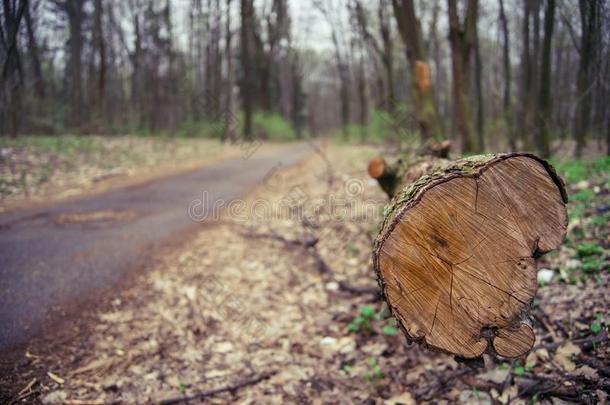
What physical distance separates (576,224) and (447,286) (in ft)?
8.87

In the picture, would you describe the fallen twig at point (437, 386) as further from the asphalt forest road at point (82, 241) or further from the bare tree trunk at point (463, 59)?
the bare tree trunk at point (463, 59)

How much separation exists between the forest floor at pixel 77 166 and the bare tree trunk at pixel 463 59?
6.45 metres

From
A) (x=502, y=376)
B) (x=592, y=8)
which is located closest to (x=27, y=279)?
(x=502, y=376)

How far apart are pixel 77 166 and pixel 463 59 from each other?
8.10 m

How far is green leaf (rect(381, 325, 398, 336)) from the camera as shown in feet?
10.00

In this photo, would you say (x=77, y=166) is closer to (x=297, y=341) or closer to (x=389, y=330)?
(x=297, y=341)

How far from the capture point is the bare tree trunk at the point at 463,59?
6078 millimetres

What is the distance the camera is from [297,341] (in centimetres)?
316

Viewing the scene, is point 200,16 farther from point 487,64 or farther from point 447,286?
point 447,286

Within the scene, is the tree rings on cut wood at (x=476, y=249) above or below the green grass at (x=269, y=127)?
below

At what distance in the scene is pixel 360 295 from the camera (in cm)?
375

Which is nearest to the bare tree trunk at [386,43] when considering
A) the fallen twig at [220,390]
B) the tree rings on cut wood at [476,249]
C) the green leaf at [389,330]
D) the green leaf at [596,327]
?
the green leaf at [389,330]

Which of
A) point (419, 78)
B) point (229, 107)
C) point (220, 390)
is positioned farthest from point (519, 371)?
point (229, 107)

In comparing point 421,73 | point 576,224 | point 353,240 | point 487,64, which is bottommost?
point 353,240
